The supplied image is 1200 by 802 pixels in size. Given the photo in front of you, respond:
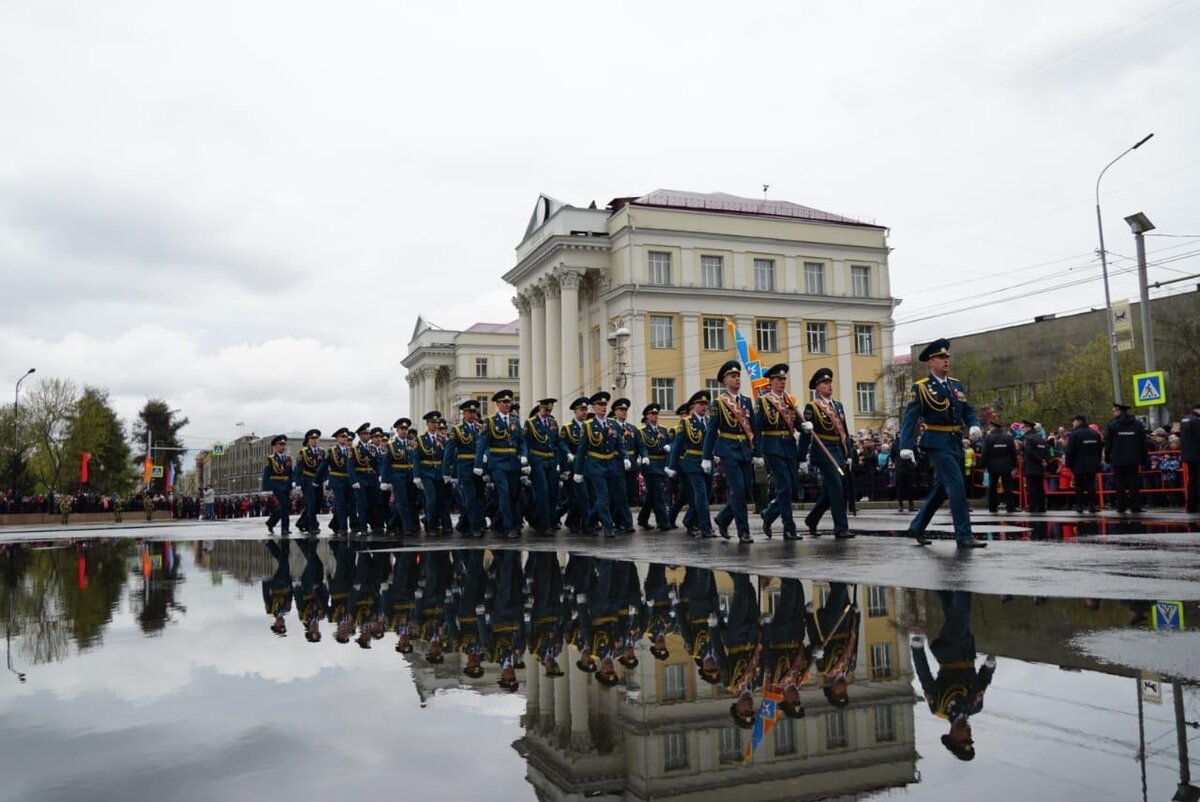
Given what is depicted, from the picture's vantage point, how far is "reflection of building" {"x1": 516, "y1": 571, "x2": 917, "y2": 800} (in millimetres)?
3018

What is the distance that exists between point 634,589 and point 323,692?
3.58 metres

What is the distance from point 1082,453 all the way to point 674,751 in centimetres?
1798

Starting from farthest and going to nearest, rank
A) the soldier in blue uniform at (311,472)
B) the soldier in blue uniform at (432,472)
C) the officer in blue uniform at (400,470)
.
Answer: the soldier in blue uniform at (311,472)
the officer in blue uniform at (400,470)
the soldier in blue uniform at (432,472)

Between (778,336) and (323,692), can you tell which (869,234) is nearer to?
(778,336)

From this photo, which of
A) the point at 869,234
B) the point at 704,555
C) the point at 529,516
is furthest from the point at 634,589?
the point at 869,234

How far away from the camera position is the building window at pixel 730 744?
10.6 ft

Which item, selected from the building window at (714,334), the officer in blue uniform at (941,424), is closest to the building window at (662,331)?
the building window at (714,334)

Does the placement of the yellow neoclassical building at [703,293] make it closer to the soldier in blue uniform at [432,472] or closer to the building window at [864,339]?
the building window at [864,339]

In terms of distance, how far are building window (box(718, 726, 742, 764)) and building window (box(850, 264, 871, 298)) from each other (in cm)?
6161

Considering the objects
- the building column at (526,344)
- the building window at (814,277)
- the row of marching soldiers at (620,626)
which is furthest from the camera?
the building column at (526,344)

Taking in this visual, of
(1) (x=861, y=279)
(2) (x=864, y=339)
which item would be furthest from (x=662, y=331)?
(1) (x=861, y=279)

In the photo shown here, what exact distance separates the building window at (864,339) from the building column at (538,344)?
→ 65.7 ft

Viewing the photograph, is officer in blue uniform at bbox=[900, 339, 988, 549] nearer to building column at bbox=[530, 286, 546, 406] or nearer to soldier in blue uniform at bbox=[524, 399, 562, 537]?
soldier in blue uniform at bbox=[524, 399, 562, 537]

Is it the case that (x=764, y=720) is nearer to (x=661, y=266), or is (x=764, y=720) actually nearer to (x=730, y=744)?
(x=730, y=744)
